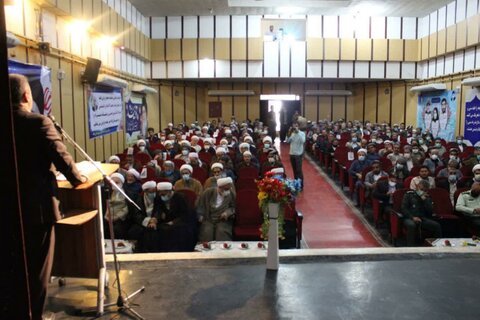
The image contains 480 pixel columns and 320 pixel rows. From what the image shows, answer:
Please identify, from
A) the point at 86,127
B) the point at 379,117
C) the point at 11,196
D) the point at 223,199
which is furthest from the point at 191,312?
the point at 379,117

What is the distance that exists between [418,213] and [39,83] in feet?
21.4

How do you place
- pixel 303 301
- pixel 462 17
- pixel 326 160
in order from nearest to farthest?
pixel 303 301
pixel 326 160
pixel 462 17

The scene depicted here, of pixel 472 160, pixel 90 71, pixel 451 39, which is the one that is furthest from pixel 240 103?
pixel 472 160

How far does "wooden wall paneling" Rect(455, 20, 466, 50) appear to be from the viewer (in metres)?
13.5

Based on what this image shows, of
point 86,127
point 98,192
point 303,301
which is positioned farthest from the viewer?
point 86,127

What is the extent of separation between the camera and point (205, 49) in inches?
695

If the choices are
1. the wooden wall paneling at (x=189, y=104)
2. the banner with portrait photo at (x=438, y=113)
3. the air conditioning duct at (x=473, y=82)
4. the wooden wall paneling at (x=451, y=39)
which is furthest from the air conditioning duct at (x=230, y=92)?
the air conditioning duct at (x=473, y=82)

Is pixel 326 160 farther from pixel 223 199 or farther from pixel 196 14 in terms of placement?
pixel 196 14

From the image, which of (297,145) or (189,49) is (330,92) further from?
(297,145)

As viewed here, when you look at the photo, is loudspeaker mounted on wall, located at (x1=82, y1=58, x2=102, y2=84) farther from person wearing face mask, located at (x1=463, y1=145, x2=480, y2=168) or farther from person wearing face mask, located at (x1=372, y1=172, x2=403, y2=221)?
person wearing face mask, located at (x1=463, y1=145, x2=480, y2=168)

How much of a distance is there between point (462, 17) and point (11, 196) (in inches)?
621

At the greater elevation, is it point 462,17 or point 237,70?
point 462,17

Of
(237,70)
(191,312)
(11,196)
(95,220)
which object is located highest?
(237,70)

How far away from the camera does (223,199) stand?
20.0 ft
